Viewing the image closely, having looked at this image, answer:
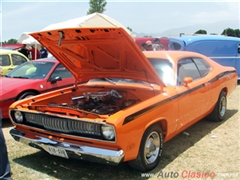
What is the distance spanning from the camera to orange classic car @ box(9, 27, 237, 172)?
3.27m

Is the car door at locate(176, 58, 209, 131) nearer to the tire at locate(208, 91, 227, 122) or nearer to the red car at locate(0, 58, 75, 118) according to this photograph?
the tire at locate(208, 91, 227, 122)

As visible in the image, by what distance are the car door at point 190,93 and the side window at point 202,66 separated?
3cm

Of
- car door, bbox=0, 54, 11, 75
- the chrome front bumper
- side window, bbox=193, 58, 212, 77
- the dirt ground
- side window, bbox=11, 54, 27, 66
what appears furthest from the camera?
side window, bbox=11, 54, 27, 66

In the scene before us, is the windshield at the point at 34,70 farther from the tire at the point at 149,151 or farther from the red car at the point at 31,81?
the tire at the point at 149,151

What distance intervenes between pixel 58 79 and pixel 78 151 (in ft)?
12.0

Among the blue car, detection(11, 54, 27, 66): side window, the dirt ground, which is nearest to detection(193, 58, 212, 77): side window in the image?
the dirt ground

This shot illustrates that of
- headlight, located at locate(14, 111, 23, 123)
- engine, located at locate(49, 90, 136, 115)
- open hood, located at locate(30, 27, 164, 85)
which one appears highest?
open hood, located at locate(30, 27, 164, 85)

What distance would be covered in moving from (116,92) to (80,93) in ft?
2.57

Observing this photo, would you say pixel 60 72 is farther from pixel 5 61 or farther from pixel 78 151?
pixel 78 151

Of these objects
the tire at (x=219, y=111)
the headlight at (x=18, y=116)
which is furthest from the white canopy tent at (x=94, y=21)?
the headlight at (x=18, y=116)

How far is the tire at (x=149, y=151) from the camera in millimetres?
3482

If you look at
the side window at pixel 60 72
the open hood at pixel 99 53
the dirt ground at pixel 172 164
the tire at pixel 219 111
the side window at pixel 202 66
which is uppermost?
the open hood at pixel 99 53

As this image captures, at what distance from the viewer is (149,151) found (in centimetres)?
368

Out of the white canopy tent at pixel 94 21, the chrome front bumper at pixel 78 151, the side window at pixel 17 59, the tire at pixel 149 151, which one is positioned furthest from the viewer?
the white canopy tent at pixel 94 21
